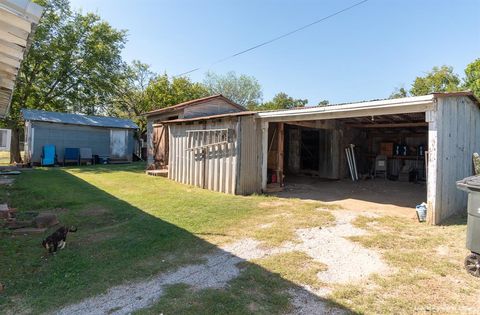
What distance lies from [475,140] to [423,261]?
5826mm

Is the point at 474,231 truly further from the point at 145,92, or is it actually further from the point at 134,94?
the point at 134,94

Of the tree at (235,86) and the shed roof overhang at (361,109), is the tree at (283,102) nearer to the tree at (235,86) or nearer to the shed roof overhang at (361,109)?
the tree at (235,86)

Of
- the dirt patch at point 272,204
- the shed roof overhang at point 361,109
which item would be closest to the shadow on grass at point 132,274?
the dirt patch at point 272,204

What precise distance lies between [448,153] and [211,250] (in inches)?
214

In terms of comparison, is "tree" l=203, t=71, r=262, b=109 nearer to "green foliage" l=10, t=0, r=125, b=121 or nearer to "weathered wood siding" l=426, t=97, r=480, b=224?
"green foliage" l=10, t=0, r=125, b=121

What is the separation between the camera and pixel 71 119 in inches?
717

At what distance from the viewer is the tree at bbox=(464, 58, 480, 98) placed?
19634mm

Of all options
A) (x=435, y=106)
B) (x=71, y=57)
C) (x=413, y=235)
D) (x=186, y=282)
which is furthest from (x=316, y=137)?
(x=71, y=57)

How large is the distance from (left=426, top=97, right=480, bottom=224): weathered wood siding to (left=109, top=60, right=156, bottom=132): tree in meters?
23.0

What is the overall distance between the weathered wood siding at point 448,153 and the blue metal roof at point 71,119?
18.1 metres

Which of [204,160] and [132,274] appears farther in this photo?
[204,160]

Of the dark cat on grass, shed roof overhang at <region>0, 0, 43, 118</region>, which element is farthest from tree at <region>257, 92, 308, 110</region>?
shed roof overhang at <region>0, 0, 43, 118</region>

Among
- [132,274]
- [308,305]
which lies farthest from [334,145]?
[132,274]

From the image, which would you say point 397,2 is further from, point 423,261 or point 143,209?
point 143,209
